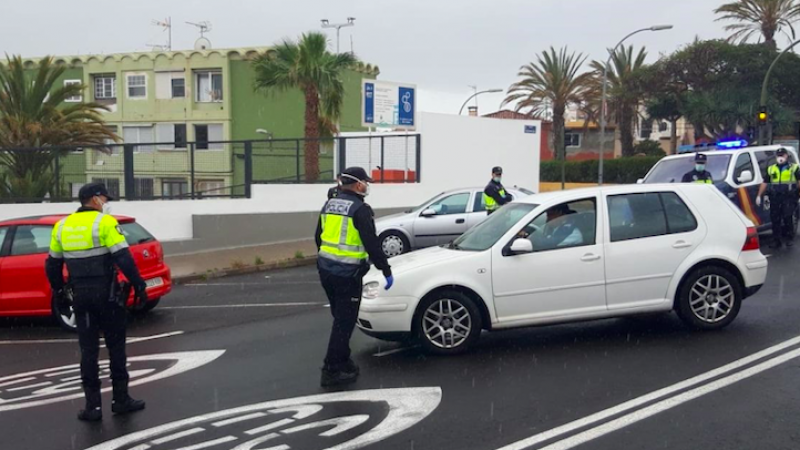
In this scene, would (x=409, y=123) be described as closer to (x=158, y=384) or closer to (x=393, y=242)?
(x=393, y=242)

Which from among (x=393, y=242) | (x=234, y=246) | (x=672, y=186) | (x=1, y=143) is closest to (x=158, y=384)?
(x=672, y=186)

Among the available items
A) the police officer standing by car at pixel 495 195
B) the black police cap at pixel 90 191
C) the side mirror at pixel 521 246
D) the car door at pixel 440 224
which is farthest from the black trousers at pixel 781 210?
the black police cap at pixel 90 191

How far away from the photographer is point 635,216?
7.73 m

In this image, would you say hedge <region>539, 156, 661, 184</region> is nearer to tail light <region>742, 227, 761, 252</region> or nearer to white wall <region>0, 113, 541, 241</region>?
white wall <region>0, 113, 541, 241</region>

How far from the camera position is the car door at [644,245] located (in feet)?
24.5

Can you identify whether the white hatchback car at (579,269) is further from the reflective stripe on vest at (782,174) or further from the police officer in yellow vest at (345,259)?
the reflective stripe on vest at (782,174)

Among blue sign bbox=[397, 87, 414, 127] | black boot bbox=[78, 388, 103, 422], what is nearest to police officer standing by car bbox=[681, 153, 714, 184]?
black boot bbox=[78, 388, 103, 422]

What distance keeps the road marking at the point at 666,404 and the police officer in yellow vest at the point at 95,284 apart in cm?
334

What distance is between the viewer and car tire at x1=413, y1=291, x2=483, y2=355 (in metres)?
7.21

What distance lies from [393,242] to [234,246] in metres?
5.26

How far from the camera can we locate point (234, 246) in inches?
746

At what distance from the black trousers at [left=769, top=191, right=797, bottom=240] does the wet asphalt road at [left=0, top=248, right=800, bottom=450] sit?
16.2ft

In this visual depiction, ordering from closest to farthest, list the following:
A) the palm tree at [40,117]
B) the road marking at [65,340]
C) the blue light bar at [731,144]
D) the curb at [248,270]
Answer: the road marking at [65,340] < the curb at [248,270] < the blue light bar at [731,144] < the palm tree at [40,117]

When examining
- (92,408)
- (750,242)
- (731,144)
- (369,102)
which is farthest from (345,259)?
(369,102)
